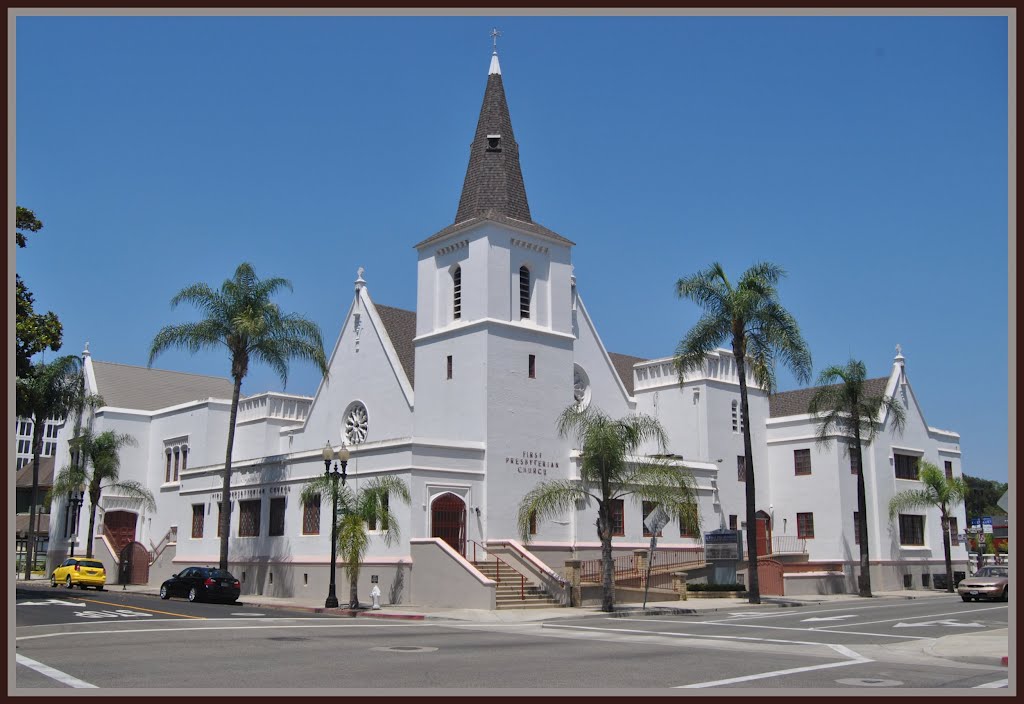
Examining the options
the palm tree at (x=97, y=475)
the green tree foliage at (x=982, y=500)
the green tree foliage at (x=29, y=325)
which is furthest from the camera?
the green tree foliage at (x=982, y=500)

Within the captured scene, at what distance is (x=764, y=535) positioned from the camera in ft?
165

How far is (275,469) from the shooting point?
42.1m

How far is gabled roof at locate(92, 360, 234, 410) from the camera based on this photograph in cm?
6238

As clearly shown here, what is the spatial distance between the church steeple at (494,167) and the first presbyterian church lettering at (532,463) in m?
10.4

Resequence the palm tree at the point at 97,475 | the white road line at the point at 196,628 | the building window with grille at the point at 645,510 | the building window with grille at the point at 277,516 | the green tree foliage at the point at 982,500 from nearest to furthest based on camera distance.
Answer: the white road line at the point at 196,628 < the building window with grille at the point at 277,516 < the building window with grille at the point at 645,510 < the palm tree at the point at 97,475 < the green tree foliage at the point at 982,500

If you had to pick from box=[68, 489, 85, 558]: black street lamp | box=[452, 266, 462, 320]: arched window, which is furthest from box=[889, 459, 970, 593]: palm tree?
box=[68, 489, 85, 558]: black street lamp

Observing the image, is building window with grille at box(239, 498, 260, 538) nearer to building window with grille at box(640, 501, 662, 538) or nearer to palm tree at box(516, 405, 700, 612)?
palm tree at box(516, 405, 700, 612)

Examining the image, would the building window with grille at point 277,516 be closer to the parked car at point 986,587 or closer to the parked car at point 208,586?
the parked car at point 208,586

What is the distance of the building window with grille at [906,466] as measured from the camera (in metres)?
52.4

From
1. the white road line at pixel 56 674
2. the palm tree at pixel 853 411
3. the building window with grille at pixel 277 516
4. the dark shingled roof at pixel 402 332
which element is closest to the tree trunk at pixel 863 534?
the palm tree at pixel 853 411

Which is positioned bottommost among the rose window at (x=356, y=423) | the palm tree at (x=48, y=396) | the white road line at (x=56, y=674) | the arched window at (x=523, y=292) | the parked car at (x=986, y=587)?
the white road line at (x=56, y=674)

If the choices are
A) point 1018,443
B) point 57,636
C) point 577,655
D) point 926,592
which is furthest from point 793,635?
point 926,592

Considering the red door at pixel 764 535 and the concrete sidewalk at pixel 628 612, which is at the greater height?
the red door at pixel 764 535

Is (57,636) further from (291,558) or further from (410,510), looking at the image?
(291,558)
